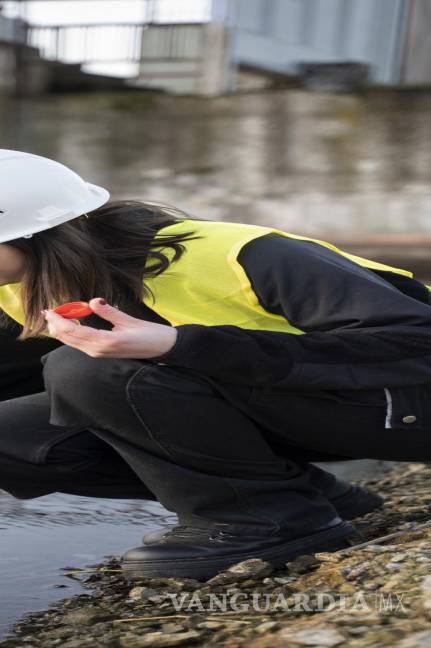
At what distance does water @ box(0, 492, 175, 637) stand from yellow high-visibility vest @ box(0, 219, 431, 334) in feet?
2.46

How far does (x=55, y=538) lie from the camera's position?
3.06 metres

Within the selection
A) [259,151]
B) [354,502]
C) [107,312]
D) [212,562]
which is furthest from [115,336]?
[259,151]

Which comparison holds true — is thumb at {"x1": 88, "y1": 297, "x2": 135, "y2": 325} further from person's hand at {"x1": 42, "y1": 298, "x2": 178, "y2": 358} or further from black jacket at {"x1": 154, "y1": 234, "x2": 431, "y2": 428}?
black jacket at {"x1": 154, "y1": 234, "x2": 431, "y2": 428}

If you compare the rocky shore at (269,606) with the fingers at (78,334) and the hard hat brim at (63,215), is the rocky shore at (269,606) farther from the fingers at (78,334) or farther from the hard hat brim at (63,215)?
the hard hat brim at (63,215)

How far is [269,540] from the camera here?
2.62 metres

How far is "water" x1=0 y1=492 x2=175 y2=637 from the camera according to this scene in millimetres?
2613

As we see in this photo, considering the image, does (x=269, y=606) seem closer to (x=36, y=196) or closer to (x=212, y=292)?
(x=212, y=292)

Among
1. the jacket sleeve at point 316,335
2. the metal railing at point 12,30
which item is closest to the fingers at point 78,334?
the jacket sleeve at point 316,335

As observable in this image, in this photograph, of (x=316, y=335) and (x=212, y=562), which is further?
(x=212, y=562)

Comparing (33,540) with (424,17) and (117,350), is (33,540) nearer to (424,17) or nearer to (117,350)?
(117,350)

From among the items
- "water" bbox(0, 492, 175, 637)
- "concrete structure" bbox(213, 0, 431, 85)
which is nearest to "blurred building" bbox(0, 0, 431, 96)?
"concrete structure" bbox(213, 0, 431, 85)

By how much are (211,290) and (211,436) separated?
35cm

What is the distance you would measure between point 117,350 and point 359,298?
59 cm

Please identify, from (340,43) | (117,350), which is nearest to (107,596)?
(117,350)
